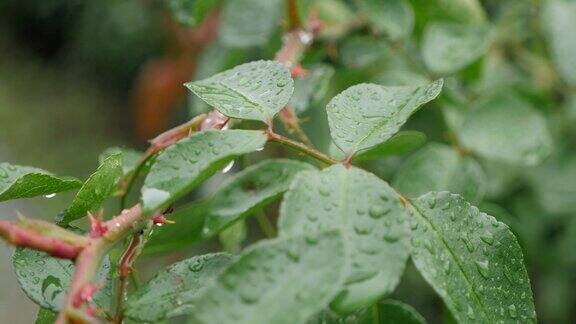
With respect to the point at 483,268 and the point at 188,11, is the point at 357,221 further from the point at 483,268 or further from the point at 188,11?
the point at 188,11

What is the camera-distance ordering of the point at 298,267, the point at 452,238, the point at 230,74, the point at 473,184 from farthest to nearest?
the point at 473,184 → the point at 230,74 → the point at 452,238 → the point at 298,267

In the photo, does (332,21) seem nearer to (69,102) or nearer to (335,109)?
(335,109)

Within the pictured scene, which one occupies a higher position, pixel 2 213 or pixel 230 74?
pixel 230 74

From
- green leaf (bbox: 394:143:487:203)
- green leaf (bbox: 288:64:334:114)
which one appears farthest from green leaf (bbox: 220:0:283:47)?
green leaf (bbox: 394:143:487:203)

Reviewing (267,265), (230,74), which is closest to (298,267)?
(267,265)

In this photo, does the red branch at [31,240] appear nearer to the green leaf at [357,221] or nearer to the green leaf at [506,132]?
the green leaf at [357,221]

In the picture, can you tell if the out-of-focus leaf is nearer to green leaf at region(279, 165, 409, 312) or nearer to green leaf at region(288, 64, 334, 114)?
green leaf at region(288, 64, 334, 114)
